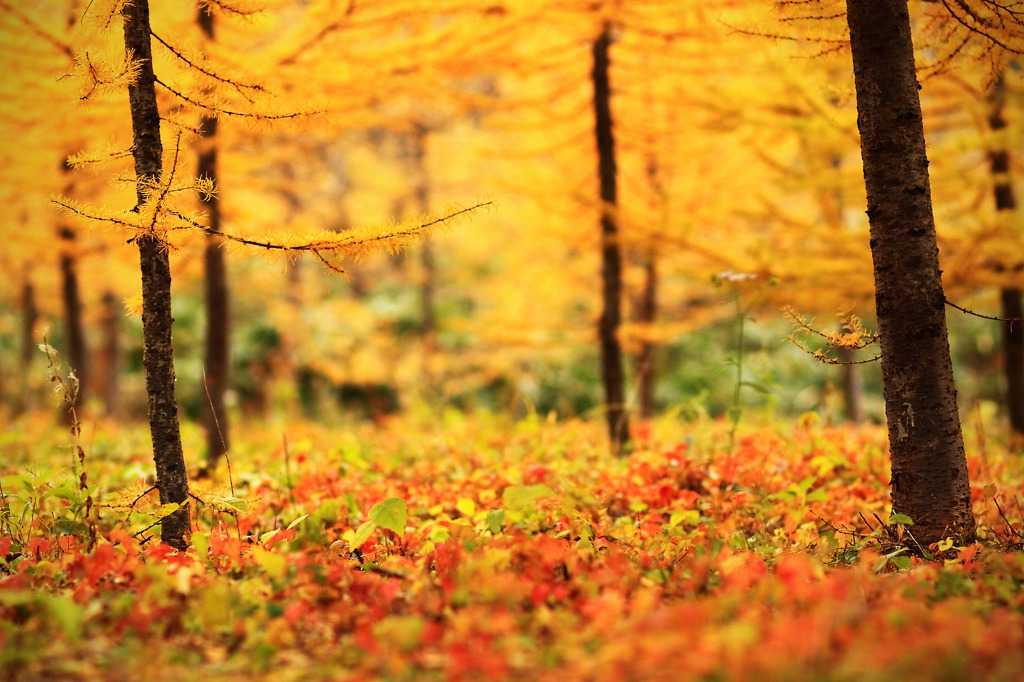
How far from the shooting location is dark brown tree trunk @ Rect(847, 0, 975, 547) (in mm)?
3363

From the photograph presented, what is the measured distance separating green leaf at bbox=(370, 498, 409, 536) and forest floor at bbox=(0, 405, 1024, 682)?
0.01 m

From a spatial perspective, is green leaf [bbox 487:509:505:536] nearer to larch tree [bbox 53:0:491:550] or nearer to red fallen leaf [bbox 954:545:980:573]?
larch tree [bbox 53:0:491:550]

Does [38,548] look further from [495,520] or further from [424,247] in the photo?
[424,247]

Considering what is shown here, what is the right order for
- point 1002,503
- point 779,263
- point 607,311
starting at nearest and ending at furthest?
point 1002,503 < point 779,263 < point 607,311

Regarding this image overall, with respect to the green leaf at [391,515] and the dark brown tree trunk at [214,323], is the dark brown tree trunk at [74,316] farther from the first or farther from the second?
the green leaf at [391,515]

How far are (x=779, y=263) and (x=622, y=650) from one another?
17.4 ft

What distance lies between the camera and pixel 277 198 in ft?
45.2

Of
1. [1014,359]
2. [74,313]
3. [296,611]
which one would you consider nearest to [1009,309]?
[1014,359]

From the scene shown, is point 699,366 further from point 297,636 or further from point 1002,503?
point 297,636

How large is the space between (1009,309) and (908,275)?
15.8 feet

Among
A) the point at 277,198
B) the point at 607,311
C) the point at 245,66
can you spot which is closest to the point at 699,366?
the point at 607,311

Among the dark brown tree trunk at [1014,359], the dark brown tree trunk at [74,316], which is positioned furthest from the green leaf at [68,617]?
the dark brown tree trunk at [74,316]

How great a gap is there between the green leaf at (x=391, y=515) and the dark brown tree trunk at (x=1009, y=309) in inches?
248

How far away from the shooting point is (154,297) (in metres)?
3.53
